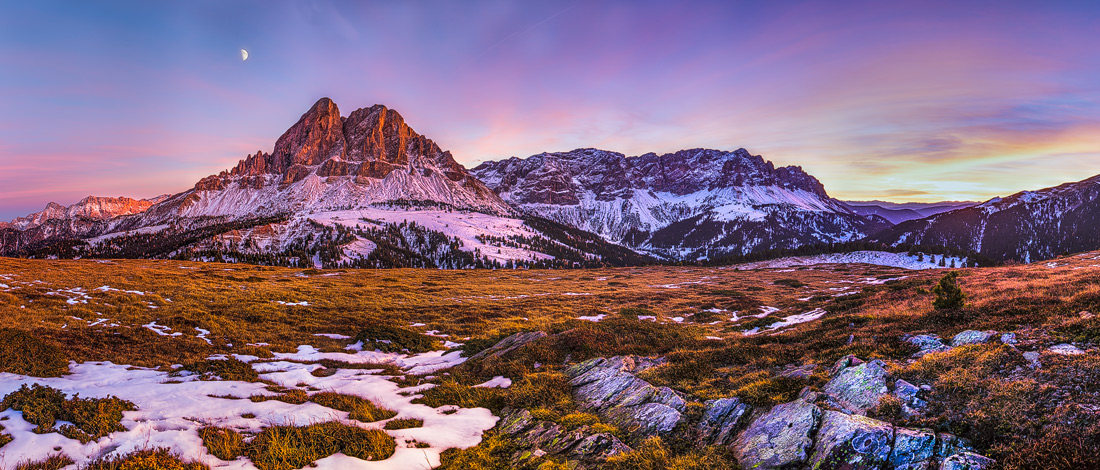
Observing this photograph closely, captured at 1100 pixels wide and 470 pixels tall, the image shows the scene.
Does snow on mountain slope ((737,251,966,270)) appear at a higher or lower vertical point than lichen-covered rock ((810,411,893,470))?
lower

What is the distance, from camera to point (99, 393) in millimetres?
11859

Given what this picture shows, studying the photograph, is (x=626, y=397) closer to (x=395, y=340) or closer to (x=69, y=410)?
(x=69, y=410)

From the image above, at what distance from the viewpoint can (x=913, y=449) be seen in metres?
7.27

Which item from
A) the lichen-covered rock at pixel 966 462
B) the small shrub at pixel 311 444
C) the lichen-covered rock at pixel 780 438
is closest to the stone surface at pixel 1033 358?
the lichen-covered rock at pixel 966 462

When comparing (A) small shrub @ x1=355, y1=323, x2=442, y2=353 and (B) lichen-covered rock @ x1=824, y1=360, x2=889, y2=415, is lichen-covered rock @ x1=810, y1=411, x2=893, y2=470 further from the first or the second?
(A) small shrub @ x1=355, y1=323, x2=442, y2=353

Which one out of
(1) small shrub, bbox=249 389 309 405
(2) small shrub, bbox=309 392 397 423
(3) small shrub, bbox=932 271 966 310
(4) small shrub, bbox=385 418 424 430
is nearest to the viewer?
(4) small shrub, bbox=385 418 424 430

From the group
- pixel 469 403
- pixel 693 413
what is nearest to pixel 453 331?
pixel 469 403

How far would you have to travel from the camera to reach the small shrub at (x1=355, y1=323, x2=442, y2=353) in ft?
79.6

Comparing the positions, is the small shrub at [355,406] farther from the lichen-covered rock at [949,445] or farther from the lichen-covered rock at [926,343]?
the lichen-covered rock at [926,343]

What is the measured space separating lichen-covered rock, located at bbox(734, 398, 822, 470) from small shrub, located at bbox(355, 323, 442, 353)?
65.2ft

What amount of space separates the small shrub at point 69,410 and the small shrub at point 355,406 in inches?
190

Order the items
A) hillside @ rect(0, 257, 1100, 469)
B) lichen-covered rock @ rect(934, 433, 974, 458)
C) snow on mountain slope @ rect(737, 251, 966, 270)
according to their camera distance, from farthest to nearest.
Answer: snow on mountain slope @ rect(737, 251, 966, 270) < hillside @ rect(0, 257, 1100, 469) < lichen-covered rock @ rect(934, 433, 974, 458)

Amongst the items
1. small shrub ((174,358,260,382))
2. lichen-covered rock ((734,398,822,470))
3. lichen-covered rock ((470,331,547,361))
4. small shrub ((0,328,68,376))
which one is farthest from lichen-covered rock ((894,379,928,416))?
small shrub ((0,328,68,376))

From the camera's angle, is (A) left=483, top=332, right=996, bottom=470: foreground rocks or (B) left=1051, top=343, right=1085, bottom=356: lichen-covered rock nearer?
(A) left=483, top=332, right=996, bottom=470: foreground rocks
